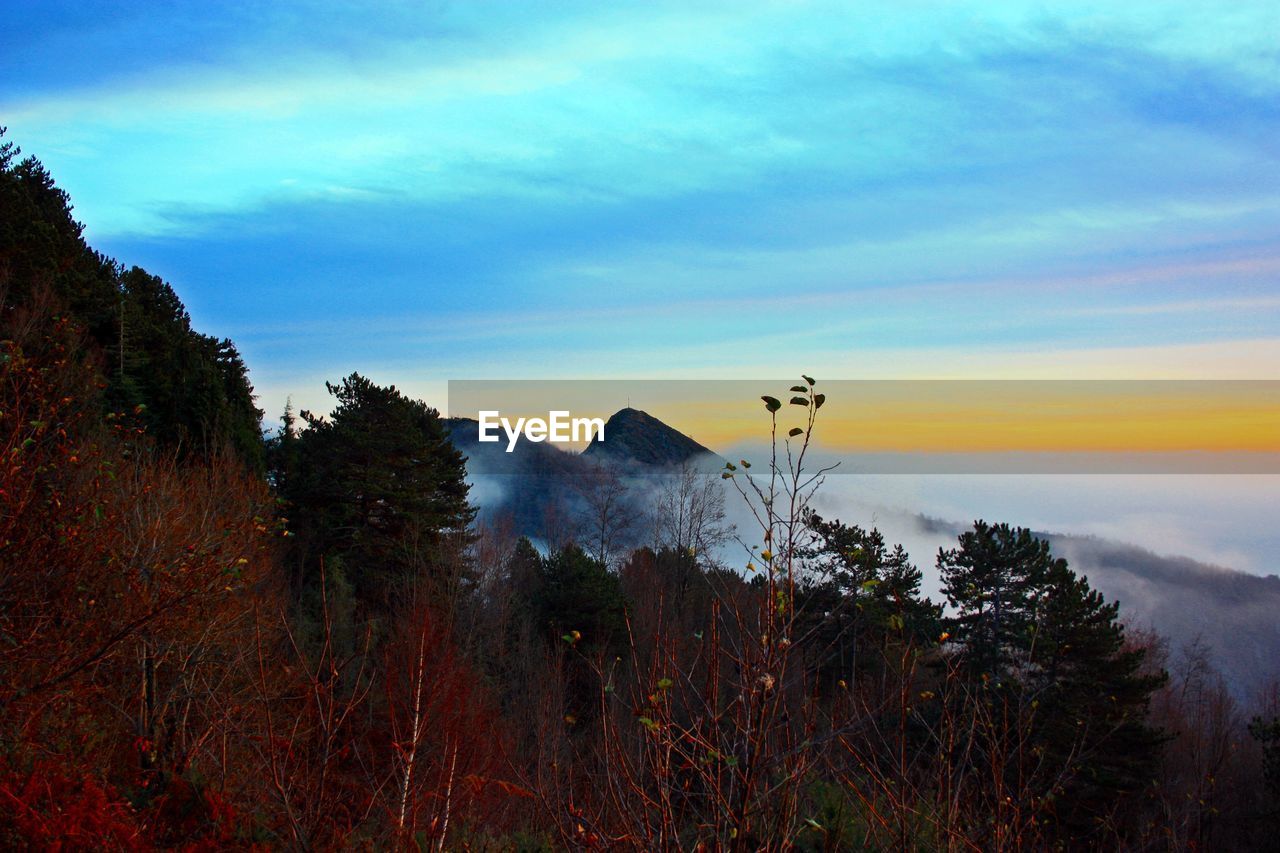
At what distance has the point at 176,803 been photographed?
722 cm

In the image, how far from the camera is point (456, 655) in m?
20.1

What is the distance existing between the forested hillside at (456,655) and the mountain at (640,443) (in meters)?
6.34

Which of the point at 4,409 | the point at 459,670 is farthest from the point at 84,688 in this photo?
the point at 459,670

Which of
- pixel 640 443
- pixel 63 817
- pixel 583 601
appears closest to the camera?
pixel 63 817

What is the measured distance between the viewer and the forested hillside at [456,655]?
3.81 m

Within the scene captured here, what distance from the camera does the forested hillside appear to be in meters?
3.81

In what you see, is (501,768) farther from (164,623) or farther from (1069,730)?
(1069,730)

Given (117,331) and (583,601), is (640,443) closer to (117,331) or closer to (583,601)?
(583,601)

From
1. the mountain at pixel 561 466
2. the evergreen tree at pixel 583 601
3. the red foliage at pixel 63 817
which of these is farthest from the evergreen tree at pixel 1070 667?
the mountain at pixel 561 466

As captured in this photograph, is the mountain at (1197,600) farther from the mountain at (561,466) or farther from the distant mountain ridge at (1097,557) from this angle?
the mountain at (561,466)

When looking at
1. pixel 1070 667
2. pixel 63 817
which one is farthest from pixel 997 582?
pixel 63 817

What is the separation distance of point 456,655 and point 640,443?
31106 mm

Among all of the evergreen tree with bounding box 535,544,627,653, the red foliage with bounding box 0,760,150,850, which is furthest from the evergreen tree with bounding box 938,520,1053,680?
the red foliage with bounding box 0,760,150,850

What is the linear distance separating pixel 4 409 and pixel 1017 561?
20.2 m
